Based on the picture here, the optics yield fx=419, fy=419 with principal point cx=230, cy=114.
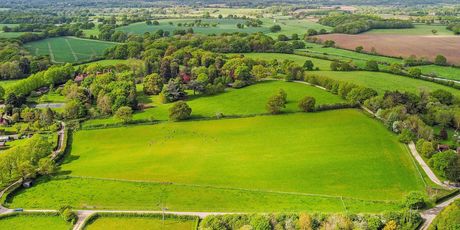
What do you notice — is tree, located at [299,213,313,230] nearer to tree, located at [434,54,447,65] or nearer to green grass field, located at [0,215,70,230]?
green grass field, located at [0,215,70,230]

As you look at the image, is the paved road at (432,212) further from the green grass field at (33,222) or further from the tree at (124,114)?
the tree at (124,114)

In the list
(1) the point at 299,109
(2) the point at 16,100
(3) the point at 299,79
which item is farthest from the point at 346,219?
(2) the point at 16,100

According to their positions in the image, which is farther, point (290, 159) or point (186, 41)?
point (186, 41)

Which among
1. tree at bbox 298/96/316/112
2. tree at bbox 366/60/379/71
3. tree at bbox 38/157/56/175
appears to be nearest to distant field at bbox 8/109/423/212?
tree at bbox 38/157/56/175

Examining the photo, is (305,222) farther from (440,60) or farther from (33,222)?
(440,60)

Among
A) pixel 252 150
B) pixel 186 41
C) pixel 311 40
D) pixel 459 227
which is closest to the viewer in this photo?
pixel 459 227

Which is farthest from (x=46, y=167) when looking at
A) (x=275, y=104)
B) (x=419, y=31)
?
(x=419, y=31)

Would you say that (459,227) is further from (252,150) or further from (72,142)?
(72,142)
